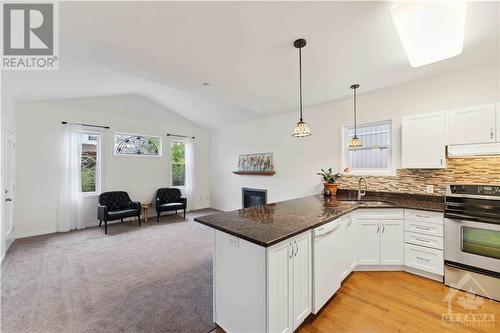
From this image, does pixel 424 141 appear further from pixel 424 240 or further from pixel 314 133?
pixel 314 133

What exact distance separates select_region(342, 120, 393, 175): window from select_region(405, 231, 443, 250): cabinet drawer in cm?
108

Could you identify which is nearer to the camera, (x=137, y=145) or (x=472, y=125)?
(x=472, y=125)

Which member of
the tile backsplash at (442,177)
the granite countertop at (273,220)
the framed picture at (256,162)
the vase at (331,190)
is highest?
the framed picture at (256,162)

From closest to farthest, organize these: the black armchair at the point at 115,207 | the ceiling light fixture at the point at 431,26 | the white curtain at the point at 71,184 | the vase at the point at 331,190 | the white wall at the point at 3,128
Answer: the ceiling light fixture at the point at 431,26 → the white wall at the point at 3,128 → the vase at the point at 331,190 → the black armchair at the point at 115,207 → the white curtain at the point at 71,184

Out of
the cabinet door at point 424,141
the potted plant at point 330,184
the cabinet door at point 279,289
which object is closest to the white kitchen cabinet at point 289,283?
the cabinet door at point 279,289

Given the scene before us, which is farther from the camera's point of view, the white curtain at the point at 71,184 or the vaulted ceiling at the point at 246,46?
the white curtain at the point at 71,184

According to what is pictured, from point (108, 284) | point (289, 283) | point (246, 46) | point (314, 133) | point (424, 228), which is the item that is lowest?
point (108, 284)

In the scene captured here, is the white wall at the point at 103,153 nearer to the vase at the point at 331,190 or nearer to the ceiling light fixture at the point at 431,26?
the vase at the point at 331,190

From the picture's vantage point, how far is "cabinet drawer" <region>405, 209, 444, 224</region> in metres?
2.54

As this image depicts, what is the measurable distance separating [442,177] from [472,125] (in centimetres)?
77

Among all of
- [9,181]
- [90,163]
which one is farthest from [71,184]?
[9,181]

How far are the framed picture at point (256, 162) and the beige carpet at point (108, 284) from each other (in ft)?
7.22

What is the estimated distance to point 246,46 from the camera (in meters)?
2.24

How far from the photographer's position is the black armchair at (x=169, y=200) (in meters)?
5.52
